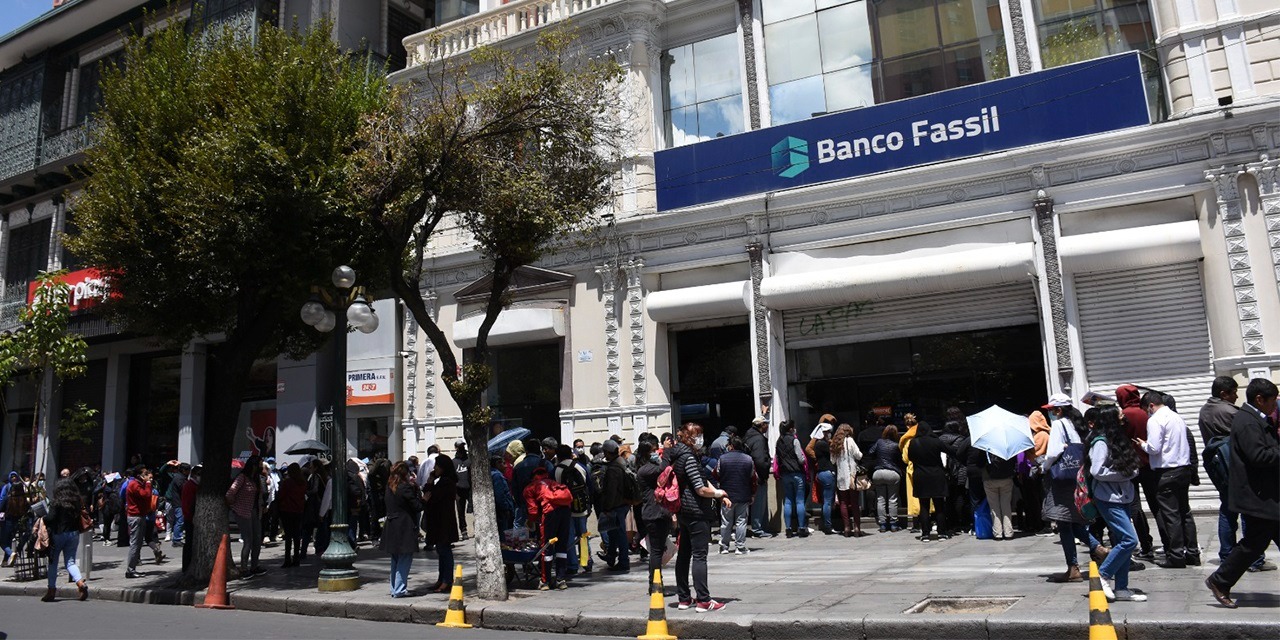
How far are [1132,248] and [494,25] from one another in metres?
13.9

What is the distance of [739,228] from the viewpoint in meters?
17.4

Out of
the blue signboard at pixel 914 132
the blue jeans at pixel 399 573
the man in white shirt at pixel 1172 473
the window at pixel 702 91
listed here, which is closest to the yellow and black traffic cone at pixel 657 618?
the blue jeans at pixel 399 573

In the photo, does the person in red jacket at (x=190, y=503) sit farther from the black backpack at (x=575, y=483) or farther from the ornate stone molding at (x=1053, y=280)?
the ornate stone molding at (x=1053, y=280)

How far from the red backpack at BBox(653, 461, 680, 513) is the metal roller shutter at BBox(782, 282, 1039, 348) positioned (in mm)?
8947

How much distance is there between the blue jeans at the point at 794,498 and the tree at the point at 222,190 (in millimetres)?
7460

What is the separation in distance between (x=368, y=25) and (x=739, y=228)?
496 inches

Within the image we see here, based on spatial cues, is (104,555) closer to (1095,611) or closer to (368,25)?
(368,25)

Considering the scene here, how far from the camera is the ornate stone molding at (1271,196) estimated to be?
42.6 ft

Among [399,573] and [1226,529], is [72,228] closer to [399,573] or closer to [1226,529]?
[399,573]

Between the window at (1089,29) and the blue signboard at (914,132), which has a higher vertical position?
the window at (1089,29)

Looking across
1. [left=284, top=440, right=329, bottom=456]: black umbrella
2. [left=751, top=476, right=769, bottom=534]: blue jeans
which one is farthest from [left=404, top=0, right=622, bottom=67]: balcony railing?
[left=751, top=476, right=769, bottom=534]: blue jeans

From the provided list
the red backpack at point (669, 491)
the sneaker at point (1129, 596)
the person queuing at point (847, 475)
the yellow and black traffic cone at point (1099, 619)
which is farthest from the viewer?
the person queuing at point (847, 475)

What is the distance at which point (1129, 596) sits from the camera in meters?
7.26

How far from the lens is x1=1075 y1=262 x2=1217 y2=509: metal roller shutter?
45.1ft
